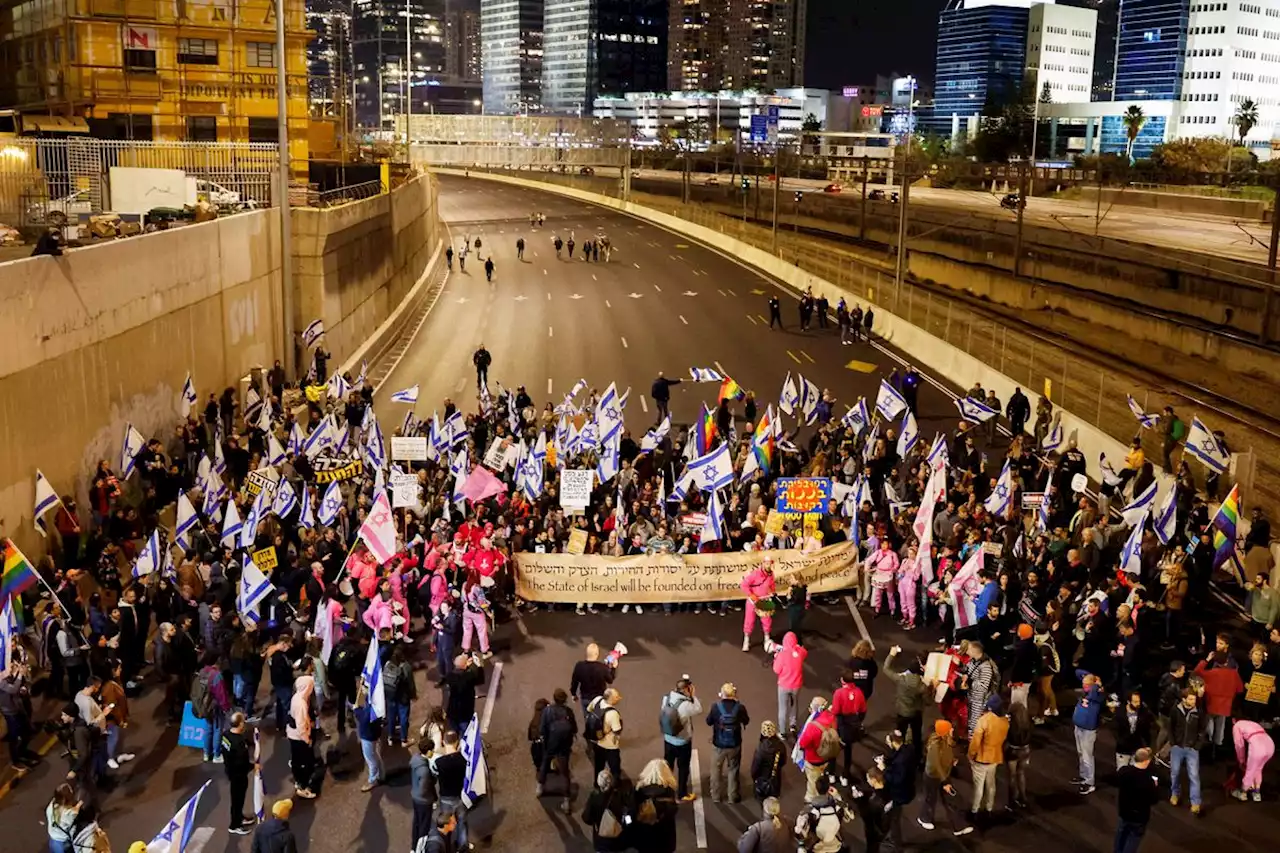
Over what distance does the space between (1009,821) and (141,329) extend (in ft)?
61.7

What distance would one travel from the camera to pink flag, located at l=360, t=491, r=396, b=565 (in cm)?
1647

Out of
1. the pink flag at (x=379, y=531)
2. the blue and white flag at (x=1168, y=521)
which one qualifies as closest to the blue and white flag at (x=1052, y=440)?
the blue and white flag at (x=1168, y=521)

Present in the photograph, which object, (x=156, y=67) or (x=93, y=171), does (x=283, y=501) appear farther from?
(x=156, y=67)

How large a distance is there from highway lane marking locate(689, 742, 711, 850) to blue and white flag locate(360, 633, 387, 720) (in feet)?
11.2

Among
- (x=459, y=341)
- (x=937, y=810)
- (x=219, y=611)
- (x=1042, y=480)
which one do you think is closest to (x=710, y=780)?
(x=937, y=810)

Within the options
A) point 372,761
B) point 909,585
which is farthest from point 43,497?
point 909,585

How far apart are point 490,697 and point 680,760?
3446 millimetres

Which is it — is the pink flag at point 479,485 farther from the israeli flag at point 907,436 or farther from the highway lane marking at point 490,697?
the israeli flag at point 907,436

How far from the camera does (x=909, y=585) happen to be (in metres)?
17.8

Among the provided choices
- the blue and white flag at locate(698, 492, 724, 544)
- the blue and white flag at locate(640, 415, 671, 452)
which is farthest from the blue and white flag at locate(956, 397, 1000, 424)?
the blue and white flag at locate(698, 492, 724, 544)

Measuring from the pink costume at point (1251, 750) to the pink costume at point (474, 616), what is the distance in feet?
29.7

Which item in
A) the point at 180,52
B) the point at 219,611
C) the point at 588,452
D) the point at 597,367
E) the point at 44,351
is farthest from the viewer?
the point at 180,52

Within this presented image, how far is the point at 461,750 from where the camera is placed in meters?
11.9

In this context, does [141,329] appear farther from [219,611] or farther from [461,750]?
[461,750]
